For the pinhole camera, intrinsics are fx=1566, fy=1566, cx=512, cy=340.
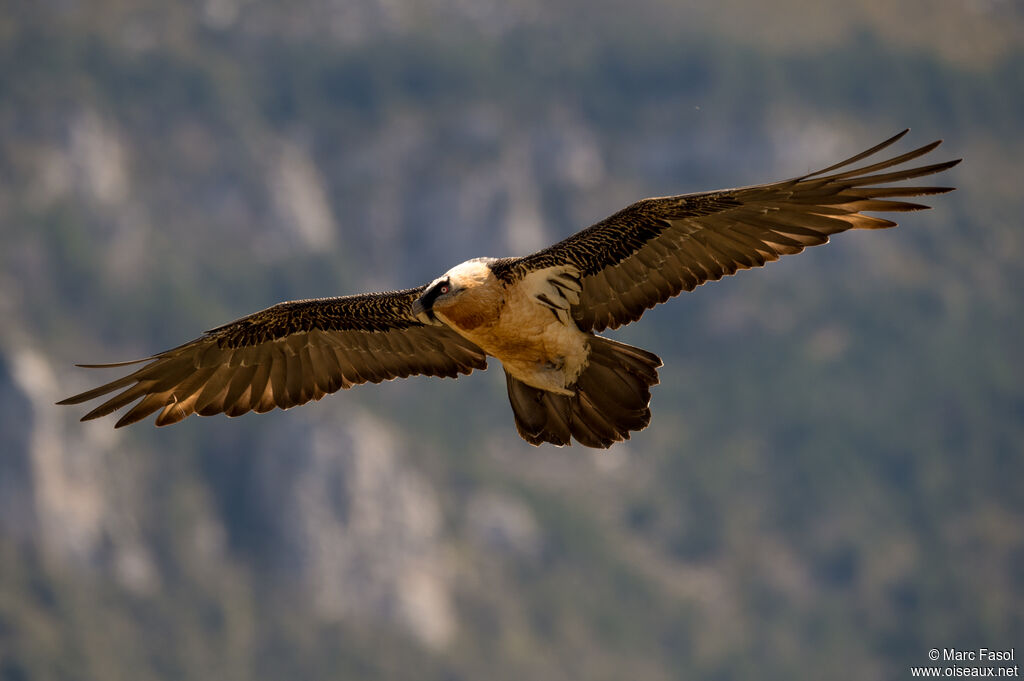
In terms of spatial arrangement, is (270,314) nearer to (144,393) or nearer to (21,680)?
(144,393)

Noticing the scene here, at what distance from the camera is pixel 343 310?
20.0 meters

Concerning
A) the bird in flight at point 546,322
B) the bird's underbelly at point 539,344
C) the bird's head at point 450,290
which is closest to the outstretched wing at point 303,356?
the bird in flight at point 546,322

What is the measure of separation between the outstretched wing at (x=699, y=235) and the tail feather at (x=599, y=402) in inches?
18.8

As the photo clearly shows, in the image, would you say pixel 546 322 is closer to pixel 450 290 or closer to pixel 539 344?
pixel 539 344

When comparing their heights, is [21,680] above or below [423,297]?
above

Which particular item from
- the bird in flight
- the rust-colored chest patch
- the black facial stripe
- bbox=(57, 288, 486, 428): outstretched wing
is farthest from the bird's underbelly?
bbox=(57, 288, 486, 428): outstretched wing

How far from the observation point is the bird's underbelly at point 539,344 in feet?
60.0

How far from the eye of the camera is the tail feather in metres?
18.4

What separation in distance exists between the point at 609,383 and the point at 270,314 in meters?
4.50

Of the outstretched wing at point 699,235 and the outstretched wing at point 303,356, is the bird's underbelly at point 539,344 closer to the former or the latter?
the outstretched wing at point 699,235

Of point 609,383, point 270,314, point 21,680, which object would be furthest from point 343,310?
point 21,680

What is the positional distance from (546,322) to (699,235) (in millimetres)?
2056

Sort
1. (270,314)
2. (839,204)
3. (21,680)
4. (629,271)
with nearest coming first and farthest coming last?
1. (839,204)
2. (629,271)
3. (270,314)
4. (21,680)

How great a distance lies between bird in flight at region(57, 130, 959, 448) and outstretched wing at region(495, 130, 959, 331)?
0.02 m
